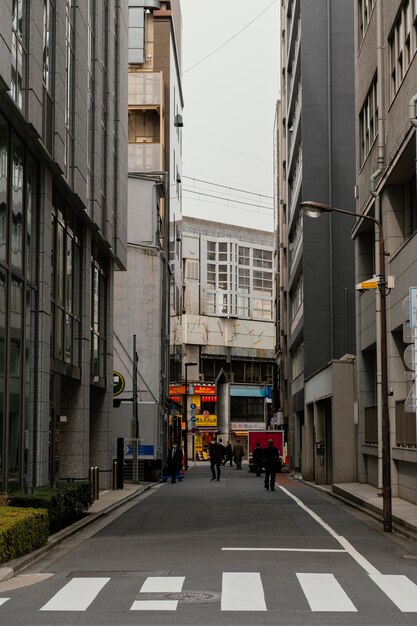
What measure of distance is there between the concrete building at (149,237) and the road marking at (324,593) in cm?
2964

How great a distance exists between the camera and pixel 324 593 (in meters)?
12.1

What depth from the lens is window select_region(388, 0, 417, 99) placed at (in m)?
27.1

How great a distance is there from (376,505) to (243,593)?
1433 centimetres

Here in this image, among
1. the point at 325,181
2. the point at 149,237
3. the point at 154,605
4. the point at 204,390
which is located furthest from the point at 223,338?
the point at 154,605

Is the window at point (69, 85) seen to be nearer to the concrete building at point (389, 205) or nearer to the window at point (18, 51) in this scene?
the window at point (18, 51)

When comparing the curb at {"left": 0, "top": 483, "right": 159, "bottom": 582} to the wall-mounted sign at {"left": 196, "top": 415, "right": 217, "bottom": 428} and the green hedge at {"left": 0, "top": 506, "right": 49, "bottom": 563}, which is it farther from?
the wall-mounted sign at {"left": 196, "top": 415, "right": 217, "bottom": 428}

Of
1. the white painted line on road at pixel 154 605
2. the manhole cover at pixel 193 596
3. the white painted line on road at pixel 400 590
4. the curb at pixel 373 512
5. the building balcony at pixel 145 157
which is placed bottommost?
the curb at pixel 373 512

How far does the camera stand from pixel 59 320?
29.4m

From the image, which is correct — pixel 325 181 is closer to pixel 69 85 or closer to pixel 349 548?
pixel 69 85

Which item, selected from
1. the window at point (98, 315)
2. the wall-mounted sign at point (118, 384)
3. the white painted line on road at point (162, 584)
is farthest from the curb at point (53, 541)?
the wall-mounted sign at point (118, 384)

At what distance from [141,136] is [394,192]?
4101 centimetres

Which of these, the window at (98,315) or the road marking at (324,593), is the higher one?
the window at (98,315)

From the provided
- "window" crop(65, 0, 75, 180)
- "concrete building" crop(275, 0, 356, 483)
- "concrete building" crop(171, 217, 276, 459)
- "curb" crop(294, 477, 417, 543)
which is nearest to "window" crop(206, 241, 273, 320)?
"concrete building" crop(171, 217, 276, 459)

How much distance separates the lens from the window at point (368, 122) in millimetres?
34625
